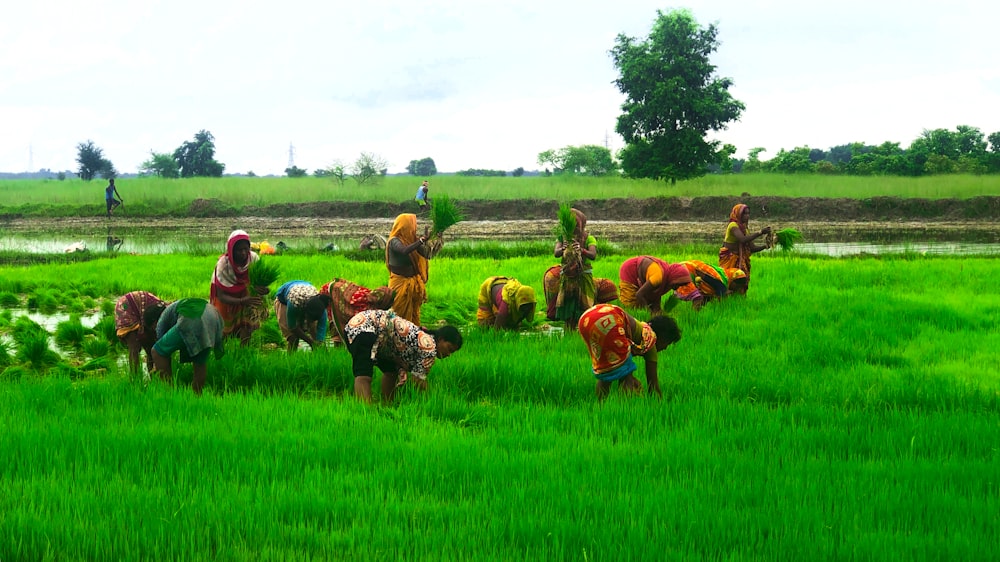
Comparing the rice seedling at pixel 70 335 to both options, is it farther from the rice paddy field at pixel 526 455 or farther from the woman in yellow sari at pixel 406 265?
the woman in yellow sari at pixel 406 265

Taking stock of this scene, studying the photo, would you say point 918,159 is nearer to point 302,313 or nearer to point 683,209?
point 683,209

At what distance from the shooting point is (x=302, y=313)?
762 centimetres

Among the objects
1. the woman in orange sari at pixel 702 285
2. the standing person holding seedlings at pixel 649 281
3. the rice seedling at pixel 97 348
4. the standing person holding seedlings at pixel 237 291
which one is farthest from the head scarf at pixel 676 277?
the rice seedling at pixel 97 348

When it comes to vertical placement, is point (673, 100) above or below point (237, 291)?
above

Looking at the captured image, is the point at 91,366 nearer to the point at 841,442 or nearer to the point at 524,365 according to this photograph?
the point at 524,365

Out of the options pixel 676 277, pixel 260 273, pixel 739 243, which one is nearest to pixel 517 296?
pixel 676 277

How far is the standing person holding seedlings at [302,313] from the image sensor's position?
7.39 metres

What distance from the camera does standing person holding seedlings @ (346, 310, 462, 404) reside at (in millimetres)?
5832

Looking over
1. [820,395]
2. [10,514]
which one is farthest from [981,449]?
[10,514]

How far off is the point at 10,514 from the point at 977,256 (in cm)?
1607

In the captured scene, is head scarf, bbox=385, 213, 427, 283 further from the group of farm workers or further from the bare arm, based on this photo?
the bare arm

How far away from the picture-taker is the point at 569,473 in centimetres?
444

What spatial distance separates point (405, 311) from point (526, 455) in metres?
3.73

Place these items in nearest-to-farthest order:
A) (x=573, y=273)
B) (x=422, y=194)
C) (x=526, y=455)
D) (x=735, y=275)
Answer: (x=526, y=455) → (x=573, y=273) → (x=735, y=275) → (x=422, y=194)
